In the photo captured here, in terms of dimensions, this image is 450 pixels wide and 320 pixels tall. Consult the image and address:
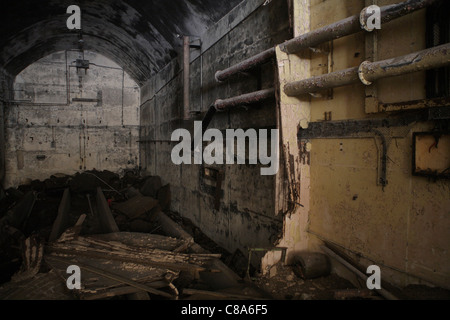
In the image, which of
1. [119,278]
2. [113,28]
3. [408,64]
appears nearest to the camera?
[408,64]

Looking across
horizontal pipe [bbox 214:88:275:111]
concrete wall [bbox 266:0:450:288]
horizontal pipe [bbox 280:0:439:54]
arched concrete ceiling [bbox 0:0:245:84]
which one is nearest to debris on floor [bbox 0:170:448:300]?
concrete wall [bbox 266:0:450:288]

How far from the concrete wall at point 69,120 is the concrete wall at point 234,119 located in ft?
20.4

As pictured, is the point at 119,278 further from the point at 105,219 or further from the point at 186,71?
the point at 186,71

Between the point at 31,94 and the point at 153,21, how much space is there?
8.35 metres

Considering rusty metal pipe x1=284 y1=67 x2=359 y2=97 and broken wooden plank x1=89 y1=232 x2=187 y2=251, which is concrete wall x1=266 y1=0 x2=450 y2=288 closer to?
rusty metal pipe x1=284 y1=67 x2=359 y2=97

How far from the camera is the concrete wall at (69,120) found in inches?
497

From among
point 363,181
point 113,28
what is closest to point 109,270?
point 363,181

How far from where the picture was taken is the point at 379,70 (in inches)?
103

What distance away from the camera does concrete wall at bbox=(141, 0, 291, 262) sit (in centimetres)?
445

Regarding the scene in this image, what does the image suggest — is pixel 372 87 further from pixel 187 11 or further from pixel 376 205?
pixel 187 11

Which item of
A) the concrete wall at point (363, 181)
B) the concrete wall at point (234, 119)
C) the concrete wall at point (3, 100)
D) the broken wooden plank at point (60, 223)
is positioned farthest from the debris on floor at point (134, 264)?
the concrete wall at point (3, 100)

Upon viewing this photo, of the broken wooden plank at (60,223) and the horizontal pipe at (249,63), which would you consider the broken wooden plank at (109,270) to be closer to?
the broken wooden plank at (60,223)

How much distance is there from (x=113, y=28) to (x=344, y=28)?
924cm
